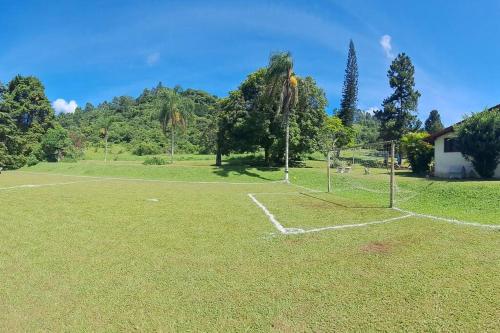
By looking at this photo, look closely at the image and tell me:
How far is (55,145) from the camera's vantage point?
1603 inches

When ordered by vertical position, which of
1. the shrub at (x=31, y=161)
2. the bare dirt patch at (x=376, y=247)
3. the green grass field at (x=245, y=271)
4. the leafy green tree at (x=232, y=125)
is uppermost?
the leafy green tree at (x=232, y=125)

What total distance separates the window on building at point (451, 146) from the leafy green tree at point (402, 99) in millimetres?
19016

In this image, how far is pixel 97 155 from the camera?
54.1 m

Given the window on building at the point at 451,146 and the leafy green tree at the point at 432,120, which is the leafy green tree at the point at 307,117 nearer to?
the window on building at the point at 451,146

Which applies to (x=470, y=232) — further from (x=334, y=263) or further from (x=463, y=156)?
(x=463, y=156)

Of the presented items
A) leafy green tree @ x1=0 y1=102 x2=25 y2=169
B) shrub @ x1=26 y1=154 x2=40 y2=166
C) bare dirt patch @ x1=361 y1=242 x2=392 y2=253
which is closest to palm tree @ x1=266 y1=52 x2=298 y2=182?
bare dirt patch @ x1=361 y1=242 x2=392 y2=253

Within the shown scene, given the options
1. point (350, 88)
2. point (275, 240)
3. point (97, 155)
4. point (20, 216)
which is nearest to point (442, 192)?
point (275, 240)

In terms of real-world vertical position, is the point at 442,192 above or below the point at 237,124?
below

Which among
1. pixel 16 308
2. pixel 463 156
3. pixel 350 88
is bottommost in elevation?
pixel 16 308

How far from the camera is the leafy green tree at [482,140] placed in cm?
1549

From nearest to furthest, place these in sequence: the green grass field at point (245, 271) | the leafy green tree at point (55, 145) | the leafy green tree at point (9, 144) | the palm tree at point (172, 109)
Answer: the green grass field at point (245, 271) < the palm tree at point (172, 109) < the leafy green tree at point (9, 144) < the leafy green tree at point (55, 145)

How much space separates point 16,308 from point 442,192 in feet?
44.9

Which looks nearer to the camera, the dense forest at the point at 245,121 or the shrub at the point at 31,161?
the dense forest at the point at 245,121

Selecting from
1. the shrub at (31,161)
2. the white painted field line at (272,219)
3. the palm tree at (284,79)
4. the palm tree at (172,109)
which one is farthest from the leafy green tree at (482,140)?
the shrub at (31,161)
